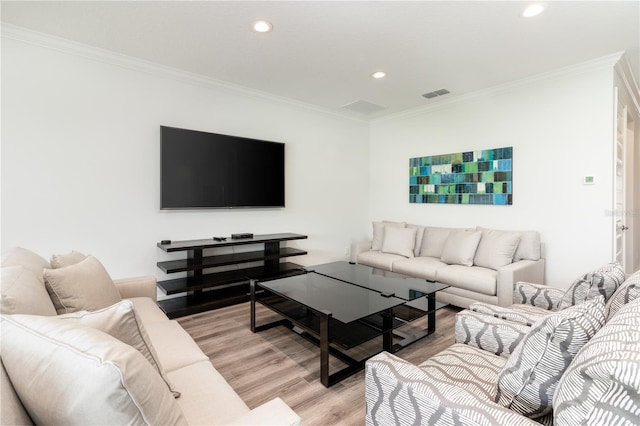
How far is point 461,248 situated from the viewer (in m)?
3.62

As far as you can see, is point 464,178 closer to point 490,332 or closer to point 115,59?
point 490,332

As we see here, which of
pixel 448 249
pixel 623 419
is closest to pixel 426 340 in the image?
pixel 448 249

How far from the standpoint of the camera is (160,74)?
3.30 m

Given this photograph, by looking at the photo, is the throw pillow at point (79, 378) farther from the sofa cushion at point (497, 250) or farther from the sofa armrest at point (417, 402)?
the sofa cushion at point (497, 250)

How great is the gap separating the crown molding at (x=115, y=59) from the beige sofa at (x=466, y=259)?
261cm

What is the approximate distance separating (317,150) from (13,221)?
344 cm

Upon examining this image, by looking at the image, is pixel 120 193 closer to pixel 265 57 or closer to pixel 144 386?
pixel 265 57

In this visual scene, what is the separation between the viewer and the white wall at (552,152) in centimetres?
315

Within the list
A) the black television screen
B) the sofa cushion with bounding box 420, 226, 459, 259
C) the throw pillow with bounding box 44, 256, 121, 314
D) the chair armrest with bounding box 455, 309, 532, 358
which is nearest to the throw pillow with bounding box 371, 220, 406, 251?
the sofa cushion with bounding box 420, 226, 459, 259

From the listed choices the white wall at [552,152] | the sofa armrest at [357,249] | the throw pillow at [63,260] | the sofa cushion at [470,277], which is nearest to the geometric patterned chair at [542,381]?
the sofa cushion at [470,277]

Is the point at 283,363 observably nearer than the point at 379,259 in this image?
Yes

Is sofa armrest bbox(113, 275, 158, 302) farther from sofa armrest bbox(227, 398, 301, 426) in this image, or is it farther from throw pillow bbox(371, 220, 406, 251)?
throw pillow bbox(371, 220, 406, 251)

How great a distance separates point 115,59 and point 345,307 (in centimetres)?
316

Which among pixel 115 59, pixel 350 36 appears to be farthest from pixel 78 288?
pixel 350 36
